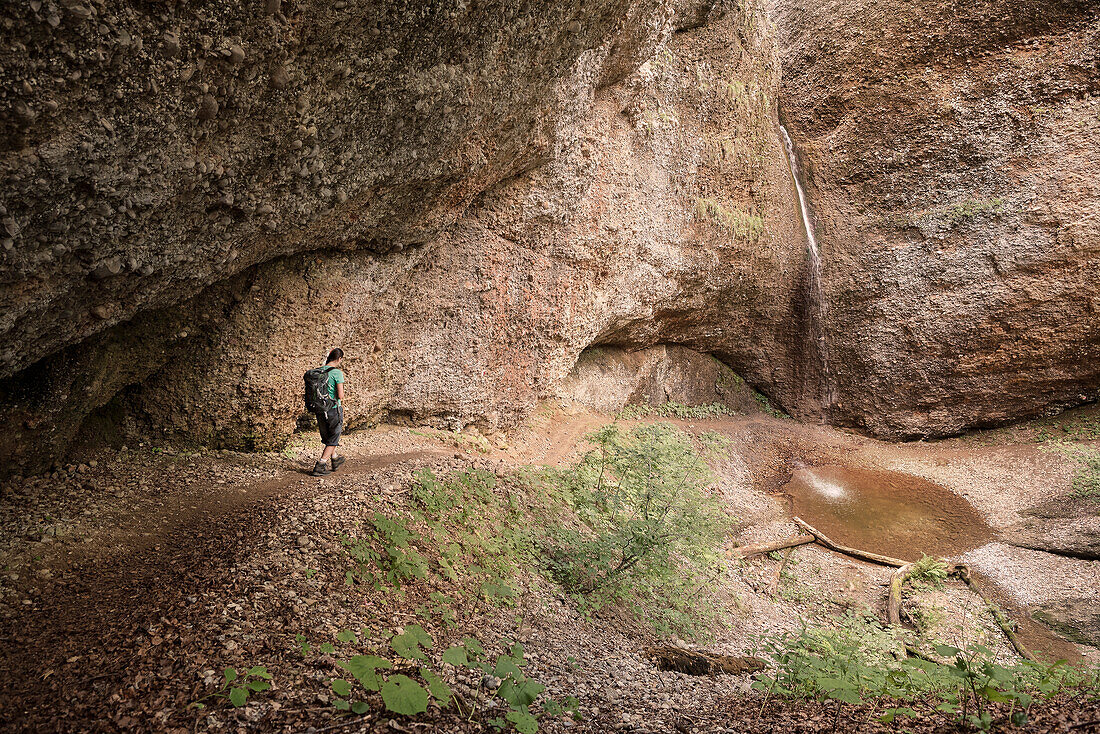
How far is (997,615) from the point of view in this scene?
→ 27.9 ft

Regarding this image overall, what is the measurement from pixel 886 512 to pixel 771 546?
11.6 feet

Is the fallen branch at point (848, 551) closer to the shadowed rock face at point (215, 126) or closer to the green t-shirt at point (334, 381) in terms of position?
the green t-shirt at point (334, 381)

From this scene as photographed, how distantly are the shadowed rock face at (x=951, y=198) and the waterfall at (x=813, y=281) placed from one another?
23cm

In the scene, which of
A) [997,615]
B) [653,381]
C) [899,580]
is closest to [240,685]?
[899,580]

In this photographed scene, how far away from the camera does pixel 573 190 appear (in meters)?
10.3

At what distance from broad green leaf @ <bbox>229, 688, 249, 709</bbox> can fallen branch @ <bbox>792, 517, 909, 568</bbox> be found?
32.5 ft

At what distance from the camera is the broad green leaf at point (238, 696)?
9.22ft

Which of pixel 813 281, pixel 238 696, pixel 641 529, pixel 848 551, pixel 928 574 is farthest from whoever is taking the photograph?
pixel 813 281

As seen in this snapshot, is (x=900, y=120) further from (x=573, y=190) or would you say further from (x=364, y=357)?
(x=364, y=357)

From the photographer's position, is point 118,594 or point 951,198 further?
point 951,198

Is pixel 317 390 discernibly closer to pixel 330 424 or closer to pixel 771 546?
pixel 330 424

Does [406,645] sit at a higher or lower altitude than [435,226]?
lower

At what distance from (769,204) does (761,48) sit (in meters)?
3.73

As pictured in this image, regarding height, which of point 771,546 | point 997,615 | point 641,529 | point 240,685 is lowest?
point 997,615
